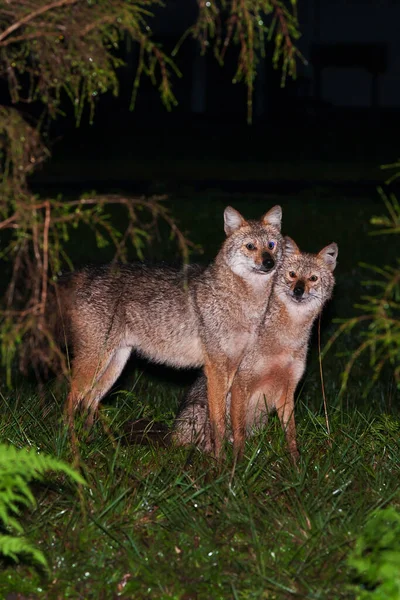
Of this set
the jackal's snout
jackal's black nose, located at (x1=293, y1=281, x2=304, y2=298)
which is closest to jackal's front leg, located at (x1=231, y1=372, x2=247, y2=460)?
jackal's black nose, located at (x1=293, y1=281, x2=304, y2=298)

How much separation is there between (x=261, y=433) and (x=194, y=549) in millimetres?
1540

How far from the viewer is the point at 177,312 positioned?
23.8ft

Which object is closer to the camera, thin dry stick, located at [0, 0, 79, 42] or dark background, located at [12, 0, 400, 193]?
thin dry stick, located at [0, 0, 79, 42]

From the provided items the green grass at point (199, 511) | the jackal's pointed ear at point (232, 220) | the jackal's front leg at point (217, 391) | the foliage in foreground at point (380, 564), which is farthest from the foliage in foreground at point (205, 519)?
the jackal's pointed ear at point (232, 220)

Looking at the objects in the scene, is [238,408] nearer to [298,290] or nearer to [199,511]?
[298,290]

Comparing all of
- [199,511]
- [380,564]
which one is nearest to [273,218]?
[199,511]

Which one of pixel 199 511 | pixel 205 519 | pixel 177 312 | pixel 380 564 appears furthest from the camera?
pixel 177 312

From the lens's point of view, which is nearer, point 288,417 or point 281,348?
point 288,417

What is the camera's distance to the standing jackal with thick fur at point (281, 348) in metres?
6.98

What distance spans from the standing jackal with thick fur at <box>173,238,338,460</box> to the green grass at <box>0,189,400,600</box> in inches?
13.1

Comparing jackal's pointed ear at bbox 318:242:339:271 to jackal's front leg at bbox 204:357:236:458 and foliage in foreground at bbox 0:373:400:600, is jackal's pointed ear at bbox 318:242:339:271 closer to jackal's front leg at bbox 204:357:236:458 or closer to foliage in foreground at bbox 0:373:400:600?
jackal's front leg at bbox 204:357:236:458

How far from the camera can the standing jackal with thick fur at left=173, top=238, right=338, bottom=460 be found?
6.98 metres

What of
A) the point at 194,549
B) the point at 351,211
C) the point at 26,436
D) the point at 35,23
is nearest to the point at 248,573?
the point at 194,549

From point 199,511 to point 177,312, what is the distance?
2.15m
